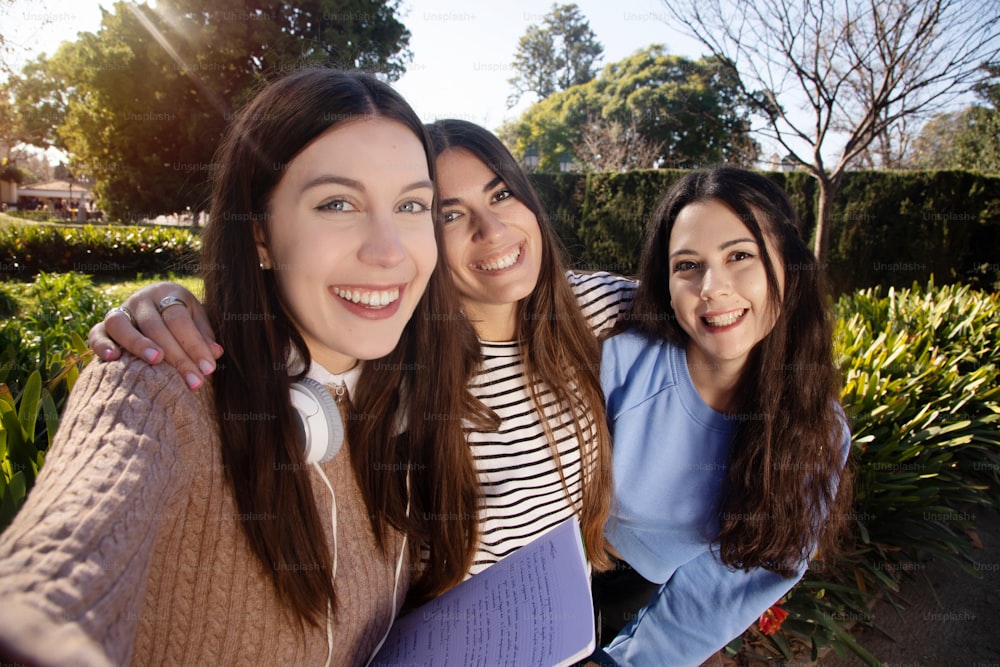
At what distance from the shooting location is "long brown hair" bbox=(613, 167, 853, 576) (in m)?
1.93

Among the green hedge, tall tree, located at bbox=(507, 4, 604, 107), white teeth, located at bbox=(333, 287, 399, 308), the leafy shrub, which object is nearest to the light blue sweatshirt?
white teeth, located at bbox=(333, 287, 399, 308)

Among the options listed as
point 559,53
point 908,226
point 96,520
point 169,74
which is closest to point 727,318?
point 96,520

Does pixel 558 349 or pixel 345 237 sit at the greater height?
pixel 345 237

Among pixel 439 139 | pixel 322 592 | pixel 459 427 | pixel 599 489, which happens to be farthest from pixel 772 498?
pixel 439 139

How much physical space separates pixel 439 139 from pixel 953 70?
8.66 meters

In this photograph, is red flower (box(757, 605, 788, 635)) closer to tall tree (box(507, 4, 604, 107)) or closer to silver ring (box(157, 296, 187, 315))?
silver ring (box(157, 296, 187, 315))

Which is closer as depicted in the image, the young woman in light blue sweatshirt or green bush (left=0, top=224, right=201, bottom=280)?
the young woman in light blue sweatshirt

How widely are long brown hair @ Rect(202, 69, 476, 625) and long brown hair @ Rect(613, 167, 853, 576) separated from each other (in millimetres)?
1064

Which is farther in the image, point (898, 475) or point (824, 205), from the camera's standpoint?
point (824, 205)

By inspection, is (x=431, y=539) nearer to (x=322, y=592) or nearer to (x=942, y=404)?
(x=322, y=592)

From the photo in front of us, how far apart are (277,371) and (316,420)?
14 cm

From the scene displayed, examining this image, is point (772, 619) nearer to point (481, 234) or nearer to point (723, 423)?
point (723, 423)

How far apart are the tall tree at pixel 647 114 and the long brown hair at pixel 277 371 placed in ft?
72.8

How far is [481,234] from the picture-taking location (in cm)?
187
